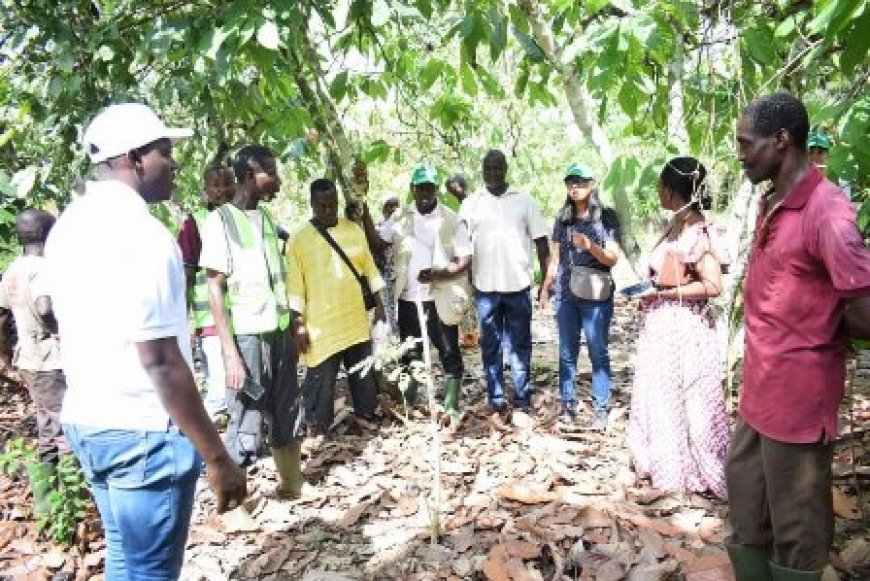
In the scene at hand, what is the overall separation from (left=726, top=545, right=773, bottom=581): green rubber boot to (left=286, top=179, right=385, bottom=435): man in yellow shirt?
2502mm

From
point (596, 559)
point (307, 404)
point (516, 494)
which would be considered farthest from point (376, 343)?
point (596, 559)

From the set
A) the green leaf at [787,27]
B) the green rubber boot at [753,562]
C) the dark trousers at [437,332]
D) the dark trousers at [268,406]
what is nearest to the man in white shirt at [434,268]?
the dark trousers at [437,332]

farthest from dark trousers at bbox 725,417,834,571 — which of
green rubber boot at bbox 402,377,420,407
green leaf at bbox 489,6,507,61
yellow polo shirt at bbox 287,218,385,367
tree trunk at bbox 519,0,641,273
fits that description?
green rubber boot at bbox 402,377,420,407

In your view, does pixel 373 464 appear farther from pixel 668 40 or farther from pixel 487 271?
pixel 668 40

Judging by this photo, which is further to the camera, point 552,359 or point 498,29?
point 552,359

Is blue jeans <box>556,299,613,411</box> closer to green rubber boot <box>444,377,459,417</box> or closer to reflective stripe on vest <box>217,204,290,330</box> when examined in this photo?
green rubber boot <box>444,377,459,417</box>

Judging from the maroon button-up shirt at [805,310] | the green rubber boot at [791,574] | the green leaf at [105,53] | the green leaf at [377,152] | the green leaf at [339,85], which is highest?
the green leaf at [105,53]

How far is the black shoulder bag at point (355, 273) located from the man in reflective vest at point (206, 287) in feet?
2.38

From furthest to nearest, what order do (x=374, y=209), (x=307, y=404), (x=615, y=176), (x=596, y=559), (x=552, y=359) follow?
1. (x=374, y=209)
2. (x=552, y=359)
3. (x=307, y=404)
4. (x=596, y=559)
5. (x=615, y=176)

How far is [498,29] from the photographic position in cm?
289

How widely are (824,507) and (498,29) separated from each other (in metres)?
2.08

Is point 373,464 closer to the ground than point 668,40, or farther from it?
closer to the ground

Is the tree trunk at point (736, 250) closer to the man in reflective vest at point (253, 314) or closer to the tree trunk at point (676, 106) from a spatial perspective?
the tree trunk at point (676, 106)

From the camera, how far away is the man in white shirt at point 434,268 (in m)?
4.81
